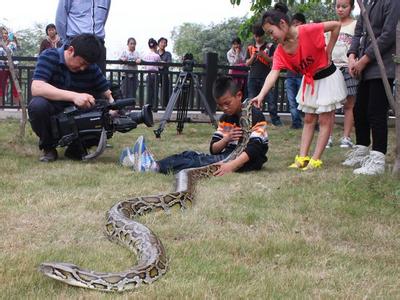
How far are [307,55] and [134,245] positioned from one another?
3611 mm

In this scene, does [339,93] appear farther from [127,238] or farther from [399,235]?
[127,238]

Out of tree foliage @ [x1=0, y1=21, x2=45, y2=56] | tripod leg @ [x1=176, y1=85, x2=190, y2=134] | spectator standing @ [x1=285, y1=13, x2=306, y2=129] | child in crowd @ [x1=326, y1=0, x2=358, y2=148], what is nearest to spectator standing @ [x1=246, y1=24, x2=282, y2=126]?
spectator standing @ [x1=285, y1=13, x2=306, y2=129]

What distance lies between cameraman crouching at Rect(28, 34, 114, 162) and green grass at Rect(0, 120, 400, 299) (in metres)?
0.48

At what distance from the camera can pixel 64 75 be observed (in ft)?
22.9

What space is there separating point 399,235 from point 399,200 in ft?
2.83

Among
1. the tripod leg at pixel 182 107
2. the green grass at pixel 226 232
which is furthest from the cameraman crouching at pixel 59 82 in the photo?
the tripod leg at pixel 182 107

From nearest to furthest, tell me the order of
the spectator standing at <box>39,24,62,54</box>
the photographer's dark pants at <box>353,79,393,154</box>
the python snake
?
the python snake < the photographer's dark pants at <box>353,79,393,154</box> < the spectator standing at <box>39,24,62,54</box>

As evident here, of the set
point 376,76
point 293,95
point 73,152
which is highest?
point 376,76

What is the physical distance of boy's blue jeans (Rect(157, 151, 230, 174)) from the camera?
21.1 ft

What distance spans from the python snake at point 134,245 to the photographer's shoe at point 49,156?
6.74 ft

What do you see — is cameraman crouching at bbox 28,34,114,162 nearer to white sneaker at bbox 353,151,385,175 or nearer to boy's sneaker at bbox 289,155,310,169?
boy's sneaker at bbox 289,155,310,169

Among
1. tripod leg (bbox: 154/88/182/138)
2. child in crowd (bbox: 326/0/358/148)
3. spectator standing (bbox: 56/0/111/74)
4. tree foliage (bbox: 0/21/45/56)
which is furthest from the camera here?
tree foliage (bbox: 0/21/45/56)

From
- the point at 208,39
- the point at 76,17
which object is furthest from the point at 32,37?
the point at 76,17

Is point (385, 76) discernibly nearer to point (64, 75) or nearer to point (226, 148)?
point (226, 148)
